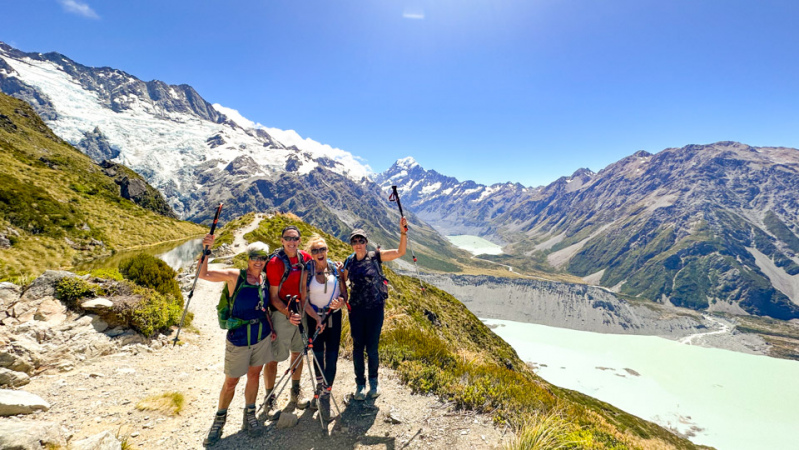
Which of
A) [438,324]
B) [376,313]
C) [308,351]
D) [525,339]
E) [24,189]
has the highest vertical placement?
[24,189]

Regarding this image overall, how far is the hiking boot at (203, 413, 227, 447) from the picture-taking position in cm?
571

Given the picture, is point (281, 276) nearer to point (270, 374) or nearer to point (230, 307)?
point (230, 307)

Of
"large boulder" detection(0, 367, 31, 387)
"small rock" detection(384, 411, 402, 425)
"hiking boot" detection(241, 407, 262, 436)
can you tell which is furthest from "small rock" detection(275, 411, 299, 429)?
"large boulder" detection(0, 367, 31, 387)

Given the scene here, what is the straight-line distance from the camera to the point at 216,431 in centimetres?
576

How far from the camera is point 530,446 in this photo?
214 inches

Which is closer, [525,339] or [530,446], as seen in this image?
[530,446]

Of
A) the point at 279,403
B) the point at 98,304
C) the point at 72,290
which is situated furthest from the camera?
the point at 98,304

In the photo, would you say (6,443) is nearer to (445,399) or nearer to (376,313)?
(376,313)

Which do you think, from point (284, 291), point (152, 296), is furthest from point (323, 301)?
point (152, 296)

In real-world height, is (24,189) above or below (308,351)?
above

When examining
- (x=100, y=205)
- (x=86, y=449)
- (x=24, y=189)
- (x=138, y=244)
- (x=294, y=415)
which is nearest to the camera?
(x=86, y=449)

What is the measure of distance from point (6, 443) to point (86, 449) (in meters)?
0.88

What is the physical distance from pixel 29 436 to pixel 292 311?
12.7 feet

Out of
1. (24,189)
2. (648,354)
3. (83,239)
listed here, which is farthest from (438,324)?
(648,354)
